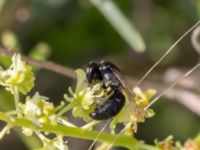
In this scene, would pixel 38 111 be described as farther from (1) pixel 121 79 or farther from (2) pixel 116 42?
(2) pixel 116 42

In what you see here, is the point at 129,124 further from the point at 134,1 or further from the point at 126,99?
the point at 134,1

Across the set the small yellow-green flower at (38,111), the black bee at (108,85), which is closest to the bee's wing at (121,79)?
the black bee at (108,85)

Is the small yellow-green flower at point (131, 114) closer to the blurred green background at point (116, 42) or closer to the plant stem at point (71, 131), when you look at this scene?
the plant stem at point (71, 131)

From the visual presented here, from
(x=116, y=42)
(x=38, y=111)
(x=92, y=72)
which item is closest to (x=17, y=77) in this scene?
(x=38, y=111)

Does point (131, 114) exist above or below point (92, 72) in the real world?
below

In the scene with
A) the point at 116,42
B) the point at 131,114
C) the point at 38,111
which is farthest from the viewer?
the point at 116,42

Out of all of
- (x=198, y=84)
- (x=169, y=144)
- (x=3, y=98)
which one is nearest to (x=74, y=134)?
(x=169, y=144)
